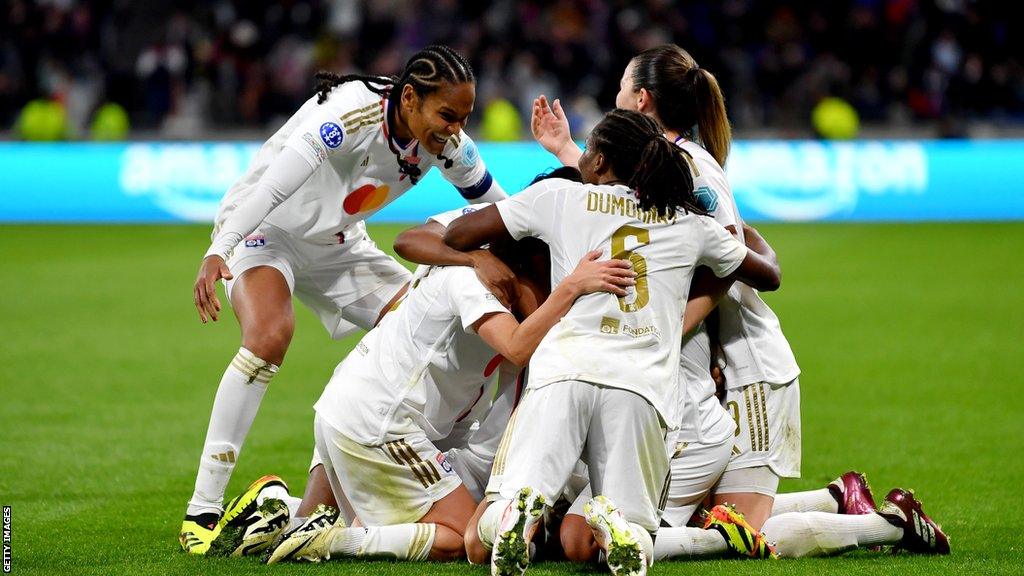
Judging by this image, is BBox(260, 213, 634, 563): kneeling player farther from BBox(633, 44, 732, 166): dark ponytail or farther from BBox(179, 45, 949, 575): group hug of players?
BBox(633, 44, 732, 166): dark ponytail

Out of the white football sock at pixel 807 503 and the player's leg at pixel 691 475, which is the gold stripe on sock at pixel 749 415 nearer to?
the player's leg at pixel 691 475

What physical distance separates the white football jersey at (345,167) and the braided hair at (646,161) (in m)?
1.28

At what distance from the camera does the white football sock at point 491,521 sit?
159 inches

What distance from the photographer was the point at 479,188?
5867mm

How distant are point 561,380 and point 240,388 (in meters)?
1.47

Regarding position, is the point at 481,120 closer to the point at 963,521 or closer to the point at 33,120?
the point at 33,120

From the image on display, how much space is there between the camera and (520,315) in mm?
4539

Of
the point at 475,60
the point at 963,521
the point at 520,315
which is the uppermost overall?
the point at 475,60

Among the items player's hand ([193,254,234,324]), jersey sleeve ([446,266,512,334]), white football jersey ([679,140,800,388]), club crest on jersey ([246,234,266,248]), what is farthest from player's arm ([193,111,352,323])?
white football jersey ([679,140,800,388])

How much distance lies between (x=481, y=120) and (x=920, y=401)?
12.7 m

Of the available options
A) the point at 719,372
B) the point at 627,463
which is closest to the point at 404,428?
the point at 627,463

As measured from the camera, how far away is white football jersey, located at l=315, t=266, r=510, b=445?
14.5 feet

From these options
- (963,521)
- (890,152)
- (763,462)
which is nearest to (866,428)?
(963,521)

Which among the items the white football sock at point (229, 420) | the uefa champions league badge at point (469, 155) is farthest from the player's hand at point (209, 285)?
the uefa champions league badge at point (469, 155)
